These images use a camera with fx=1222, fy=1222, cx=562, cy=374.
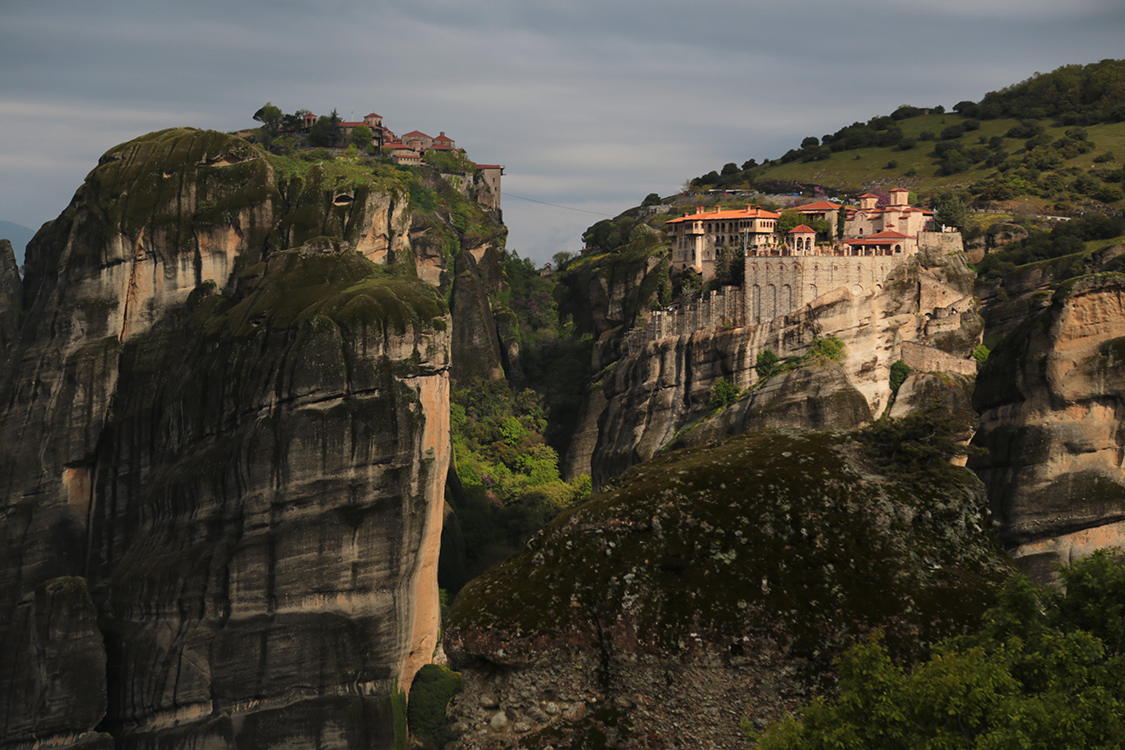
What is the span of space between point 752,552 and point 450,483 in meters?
63.5

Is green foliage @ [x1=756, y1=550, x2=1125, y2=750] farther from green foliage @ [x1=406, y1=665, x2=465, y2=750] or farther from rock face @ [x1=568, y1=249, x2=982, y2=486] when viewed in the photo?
rock face @ [x1=568, y1=249, x2=982, y2=486]

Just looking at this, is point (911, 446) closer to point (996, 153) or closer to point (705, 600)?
point (705, 600)

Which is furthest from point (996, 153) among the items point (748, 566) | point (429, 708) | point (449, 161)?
point (748, 566)

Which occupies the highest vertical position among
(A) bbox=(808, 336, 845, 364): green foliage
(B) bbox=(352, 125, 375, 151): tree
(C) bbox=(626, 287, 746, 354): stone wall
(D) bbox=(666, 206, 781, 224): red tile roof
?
(B) bbox=(352, 125, 375, 151): tree

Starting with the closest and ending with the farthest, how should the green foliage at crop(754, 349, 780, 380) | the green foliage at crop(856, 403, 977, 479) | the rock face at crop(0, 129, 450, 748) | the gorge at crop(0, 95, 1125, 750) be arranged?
the gorge at crop(0, 95, 1125, 750)
the green foliage at crop(856, 403, 977, 479)
the rock face at crop(0, 129, 450, 748)
the green foliage at crop(754, 349, 780, 380)

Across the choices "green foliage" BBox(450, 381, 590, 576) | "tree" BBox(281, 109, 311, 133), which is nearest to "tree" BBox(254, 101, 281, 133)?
"tree" BBox(281, 109, 311, 133)

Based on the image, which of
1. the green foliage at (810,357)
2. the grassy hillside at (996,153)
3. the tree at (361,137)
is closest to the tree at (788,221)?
the green foliage at (810,357)

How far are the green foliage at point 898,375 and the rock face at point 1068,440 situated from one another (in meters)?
24.5

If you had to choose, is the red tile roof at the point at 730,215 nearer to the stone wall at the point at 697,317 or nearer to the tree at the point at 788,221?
the tree at the point at 788,221

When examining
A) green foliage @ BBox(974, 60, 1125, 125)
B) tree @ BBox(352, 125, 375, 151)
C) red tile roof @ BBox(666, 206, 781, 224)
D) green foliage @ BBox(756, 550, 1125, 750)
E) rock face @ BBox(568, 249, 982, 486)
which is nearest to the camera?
green foliage @ BBox(756, 550, 1125, 750)

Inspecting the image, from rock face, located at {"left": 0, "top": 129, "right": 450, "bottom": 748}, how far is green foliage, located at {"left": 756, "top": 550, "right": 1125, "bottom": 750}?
135ft

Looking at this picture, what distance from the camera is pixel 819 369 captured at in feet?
223

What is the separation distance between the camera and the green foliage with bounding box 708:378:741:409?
242ft

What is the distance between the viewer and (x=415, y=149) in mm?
124938
